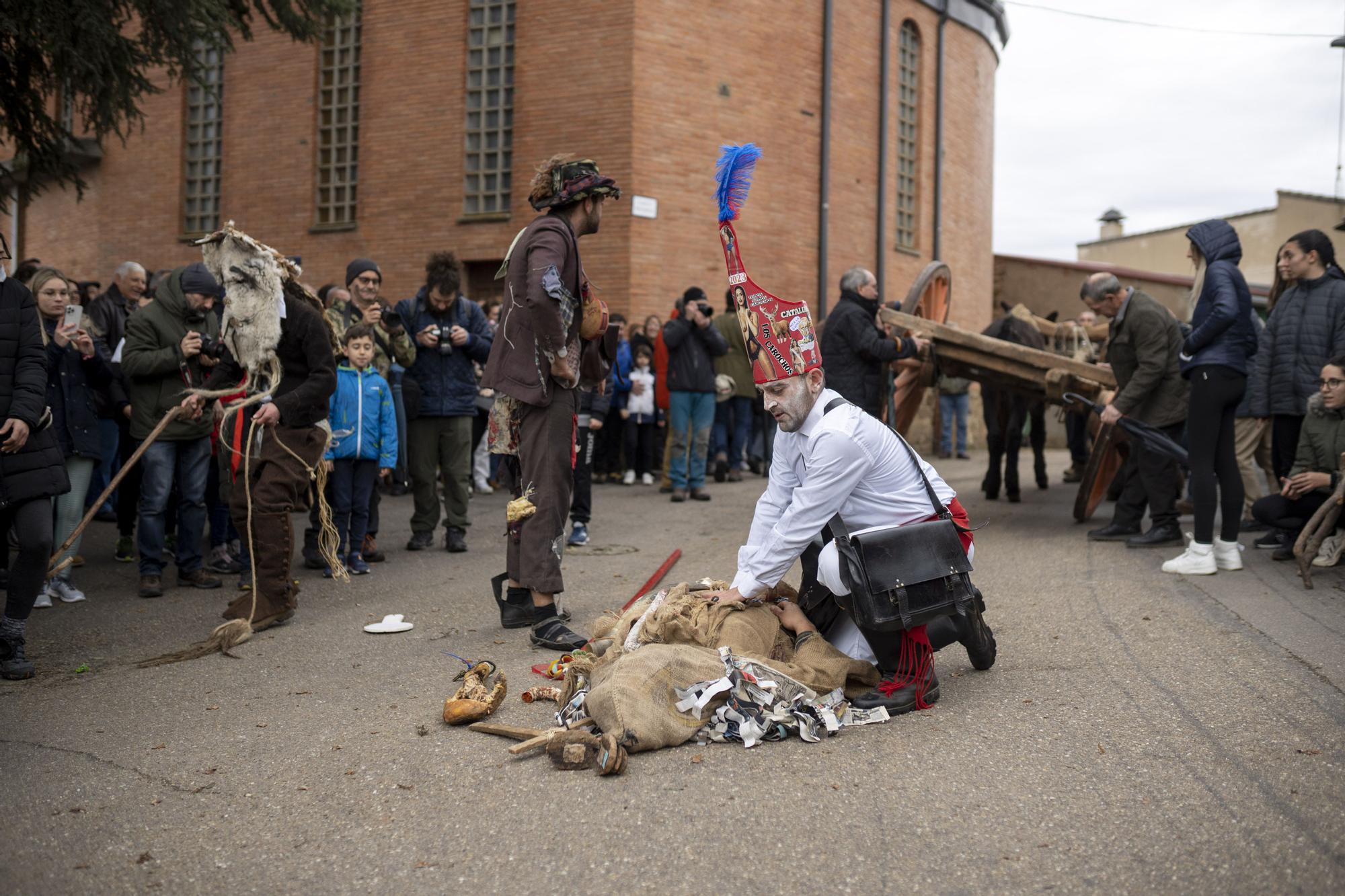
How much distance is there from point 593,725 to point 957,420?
16.3m

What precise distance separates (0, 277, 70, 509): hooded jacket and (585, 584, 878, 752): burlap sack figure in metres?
2.71

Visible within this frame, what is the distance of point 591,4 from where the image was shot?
58.3ft

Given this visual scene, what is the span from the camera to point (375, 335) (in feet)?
27.5

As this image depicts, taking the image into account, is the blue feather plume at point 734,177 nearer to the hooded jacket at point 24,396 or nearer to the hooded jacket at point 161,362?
the hooded jacket at point 24,396

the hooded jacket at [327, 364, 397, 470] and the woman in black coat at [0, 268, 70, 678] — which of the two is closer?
the woman in black coat at [0, 268, 70, 678]

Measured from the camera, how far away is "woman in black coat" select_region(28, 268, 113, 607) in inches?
264

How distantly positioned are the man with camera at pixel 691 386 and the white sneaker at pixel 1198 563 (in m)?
5.55

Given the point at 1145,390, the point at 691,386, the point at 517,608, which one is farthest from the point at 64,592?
the point at 1145,390

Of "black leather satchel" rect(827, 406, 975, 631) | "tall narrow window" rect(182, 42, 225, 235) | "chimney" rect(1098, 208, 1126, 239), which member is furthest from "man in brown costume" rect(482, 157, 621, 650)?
"chimney" rect(1098, 208, 1126, 239)

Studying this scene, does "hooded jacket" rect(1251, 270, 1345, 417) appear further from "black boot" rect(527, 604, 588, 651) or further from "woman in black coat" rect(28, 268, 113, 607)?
"woman in black coat" rect(28, 268, 113, 607)

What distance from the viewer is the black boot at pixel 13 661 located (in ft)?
16.8

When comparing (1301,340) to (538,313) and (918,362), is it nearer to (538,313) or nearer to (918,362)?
(918,362)

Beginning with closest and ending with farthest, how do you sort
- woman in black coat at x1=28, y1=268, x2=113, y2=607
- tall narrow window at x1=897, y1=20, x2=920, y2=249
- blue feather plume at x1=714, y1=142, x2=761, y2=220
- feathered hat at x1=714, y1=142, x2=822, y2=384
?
feathered hat at x1=714, y1=142, x2=822, y2=384
blue feather plume at x1=714, y1=142, x2=761, y2=220
woman in black coat at x1=28, y1=268, x2=113, y2=607
tall narrow window at x1=897, y1=20, x2=920, y2=249

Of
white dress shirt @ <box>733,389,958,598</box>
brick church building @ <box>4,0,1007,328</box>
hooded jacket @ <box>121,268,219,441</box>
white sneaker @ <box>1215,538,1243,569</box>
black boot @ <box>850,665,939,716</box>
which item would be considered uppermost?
brick church building @ <box>4,0,1007,328</box>
